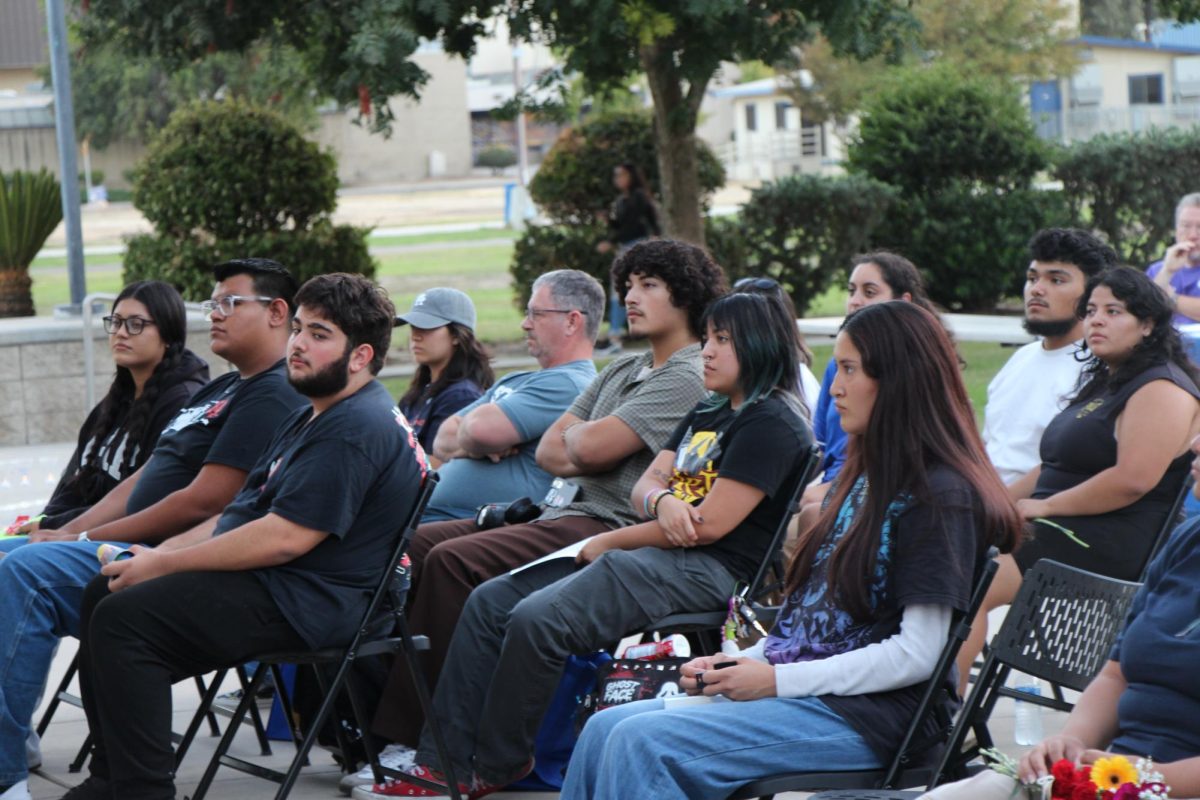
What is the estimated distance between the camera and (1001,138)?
16531 millimetres

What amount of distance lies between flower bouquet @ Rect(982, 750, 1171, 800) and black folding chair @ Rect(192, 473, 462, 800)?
2.00 meters

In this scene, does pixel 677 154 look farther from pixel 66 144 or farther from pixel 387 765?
pixel 387 765

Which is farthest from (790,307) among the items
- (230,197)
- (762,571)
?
Answer: (230,197)

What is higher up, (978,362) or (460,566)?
(460,566)

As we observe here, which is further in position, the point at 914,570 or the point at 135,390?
the point at 135,390

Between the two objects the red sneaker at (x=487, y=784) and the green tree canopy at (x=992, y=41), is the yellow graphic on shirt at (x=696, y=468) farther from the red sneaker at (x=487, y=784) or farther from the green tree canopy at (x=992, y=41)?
the green tree canopy at (x=992, y=41)

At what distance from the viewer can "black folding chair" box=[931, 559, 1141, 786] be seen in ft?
11.6

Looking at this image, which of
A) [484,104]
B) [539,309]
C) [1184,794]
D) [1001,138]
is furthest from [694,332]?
[484,104]

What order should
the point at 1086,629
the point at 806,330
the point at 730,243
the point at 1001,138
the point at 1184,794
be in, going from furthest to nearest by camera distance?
the point at 1001,138
the point at 730,243
the point at 806,330
the point at 1086,629
the point at 1184,794

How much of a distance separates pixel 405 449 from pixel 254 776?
131 centimetres

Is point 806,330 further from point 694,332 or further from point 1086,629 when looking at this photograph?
point 1086,629

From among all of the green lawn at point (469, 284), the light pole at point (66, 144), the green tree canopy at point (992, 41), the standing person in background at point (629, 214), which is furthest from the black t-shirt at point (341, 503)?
the green tree canopy at point (992, 41)

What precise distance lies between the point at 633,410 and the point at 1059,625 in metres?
1.77

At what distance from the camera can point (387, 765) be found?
4.86 meters
